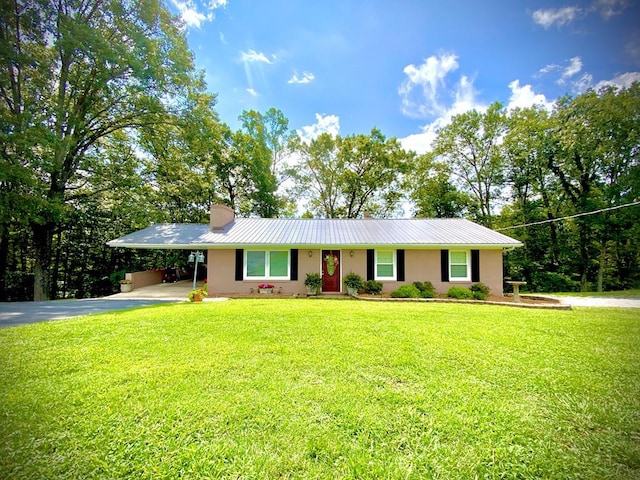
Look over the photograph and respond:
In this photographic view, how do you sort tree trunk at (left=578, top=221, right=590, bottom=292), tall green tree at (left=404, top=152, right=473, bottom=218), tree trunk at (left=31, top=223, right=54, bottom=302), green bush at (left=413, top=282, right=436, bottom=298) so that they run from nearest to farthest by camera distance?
green bush at (left=413, top=282, right=436, bottom=298) → tree trunk at (left=31, top=223, right=54, bottom=302) → tree trunk at (left=578, top=221, right=590, bottom=292) → tall green tree at (left=404, top=152, right=473, bottom=218)

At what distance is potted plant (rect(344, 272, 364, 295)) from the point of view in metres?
11.3

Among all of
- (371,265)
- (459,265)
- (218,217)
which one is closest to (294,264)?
(371,265)

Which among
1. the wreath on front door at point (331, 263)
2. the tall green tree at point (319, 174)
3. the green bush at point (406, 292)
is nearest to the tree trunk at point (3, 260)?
the wreath on front door at point (331, 263)

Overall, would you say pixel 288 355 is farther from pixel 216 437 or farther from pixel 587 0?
pixel 587 0

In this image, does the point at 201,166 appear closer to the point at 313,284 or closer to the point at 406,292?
the point at 313,284

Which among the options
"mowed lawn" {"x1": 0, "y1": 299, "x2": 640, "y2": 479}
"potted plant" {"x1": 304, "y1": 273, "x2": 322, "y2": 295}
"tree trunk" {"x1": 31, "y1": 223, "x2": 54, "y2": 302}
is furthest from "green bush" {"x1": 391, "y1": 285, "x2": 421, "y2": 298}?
"tree trunk" {"x1": 31, "y1": 223, "x2": 54, "y2": 302}

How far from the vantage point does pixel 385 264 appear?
39.4 ft

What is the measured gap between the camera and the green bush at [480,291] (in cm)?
1083

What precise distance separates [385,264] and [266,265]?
215 inches

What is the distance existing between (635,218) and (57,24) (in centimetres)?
3022

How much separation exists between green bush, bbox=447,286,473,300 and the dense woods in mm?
8028

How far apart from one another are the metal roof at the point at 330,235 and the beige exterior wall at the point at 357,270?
63 cm

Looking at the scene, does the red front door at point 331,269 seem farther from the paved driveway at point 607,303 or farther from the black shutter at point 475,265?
the paved driveway at point 607,303

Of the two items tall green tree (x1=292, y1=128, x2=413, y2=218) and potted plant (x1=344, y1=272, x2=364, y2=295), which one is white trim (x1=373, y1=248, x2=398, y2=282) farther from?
tall green tree (x1=292, y1=128, x2=413, y2=218)
